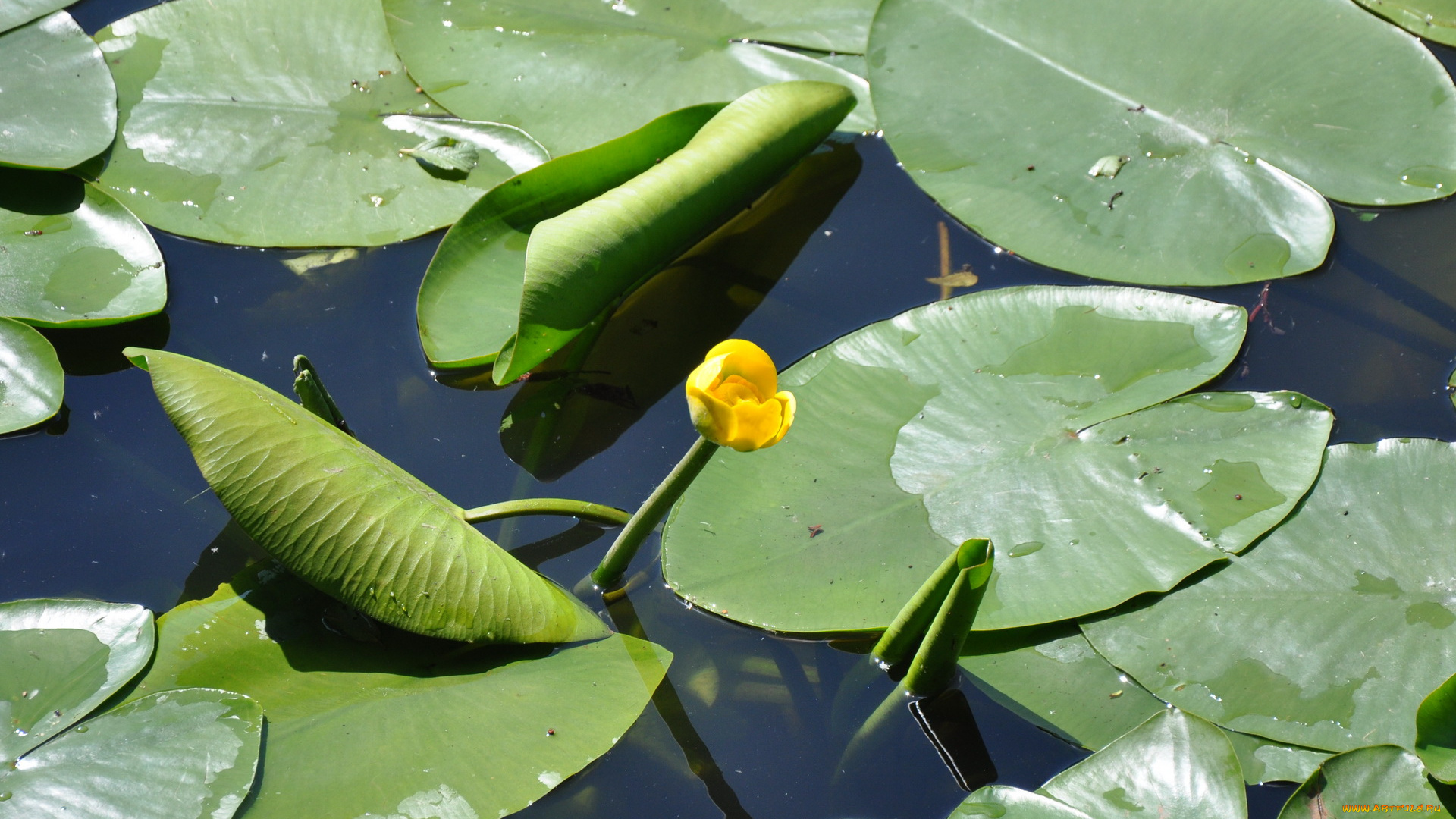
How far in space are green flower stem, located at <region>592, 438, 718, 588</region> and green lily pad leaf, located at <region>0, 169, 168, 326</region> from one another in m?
1.23

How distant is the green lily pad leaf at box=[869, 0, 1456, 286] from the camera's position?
206 cm

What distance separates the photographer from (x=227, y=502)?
1427 mm

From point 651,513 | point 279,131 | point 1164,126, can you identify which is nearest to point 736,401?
point 651,513

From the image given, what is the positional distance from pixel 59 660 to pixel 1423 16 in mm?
3470

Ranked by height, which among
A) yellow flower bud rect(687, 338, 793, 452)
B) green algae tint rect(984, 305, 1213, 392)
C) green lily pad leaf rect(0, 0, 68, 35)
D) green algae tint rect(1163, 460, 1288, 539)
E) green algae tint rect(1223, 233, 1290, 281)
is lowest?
green algae tint rect(1163, 460, 1288, 539)

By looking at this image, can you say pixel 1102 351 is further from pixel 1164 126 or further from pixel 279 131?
pixel 279 131

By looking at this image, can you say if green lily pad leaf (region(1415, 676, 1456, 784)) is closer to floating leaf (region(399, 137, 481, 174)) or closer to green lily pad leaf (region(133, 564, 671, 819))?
green lily pad leaf (region(133, 564, 671, 819))

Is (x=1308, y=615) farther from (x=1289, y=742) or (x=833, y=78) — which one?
(x=833, y=78)

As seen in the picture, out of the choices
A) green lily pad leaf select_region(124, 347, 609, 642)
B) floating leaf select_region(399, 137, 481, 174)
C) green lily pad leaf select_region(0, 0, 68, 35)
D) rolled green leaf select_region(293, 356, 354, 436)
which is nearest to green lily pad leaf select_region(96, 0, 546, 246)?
floating leaf select_region(399, 137, 481, 174)

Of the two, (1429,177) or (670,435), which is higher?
(1429,177)

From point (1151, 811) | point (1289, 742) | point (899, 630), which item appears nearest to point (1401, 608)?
point (1289, 742)

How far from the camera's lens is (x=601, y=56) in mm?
2414

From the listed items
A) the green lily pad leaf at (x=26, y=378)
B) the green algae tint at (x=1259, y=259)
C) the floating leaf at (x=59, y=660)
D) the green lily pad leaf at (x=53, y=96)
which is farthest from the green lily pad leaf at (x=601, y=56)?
the floating leaf at (x=59, y=660)

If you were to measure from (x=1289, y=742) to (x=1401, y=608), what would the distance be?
0.32 metres
